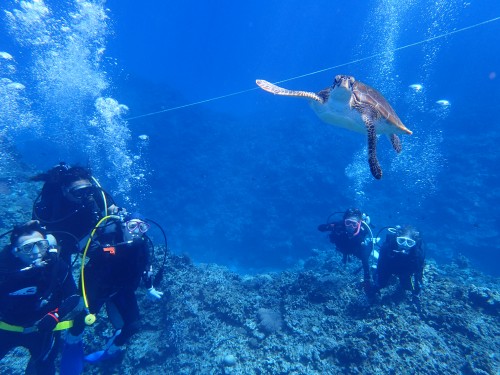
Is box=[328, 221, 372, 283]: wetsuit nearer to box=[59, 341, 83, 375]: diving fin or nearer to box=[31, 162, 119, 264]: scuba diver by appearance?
box=[31, 162, 119, 264]: scuba diver

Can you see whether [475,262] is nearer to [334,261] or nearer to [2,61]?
[334,261]

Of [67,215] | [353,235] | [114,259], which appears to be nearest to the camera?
[114,259]

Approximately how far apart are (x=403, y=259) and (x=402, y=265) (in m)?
0.16

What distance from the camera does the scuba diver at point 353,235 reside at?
721cm

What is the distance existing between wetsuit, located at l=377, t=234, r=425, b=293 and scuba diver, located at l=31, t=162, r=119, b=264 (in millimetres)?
6172

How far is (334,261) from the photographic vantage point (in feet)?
38.4

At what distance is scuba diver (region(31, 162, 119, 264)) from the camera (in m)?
4.66

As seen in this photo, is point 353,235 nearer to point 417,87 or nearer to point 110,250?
point 110,250

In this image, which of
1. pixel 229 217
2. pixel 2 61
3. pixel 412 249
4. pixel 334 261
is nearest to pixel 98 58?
pixel 2 61

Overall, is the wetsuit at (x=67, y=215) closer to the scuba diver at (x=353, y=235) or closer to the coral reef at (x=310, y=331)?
the coral reef at (x=310, y=331)

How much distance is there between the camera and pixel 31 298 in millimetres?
3654

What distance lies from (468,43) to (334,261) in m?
62.5

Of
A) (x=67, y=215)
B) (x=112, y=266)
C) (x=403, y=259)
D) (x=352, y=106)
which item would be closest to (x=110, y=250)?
(x=112, y=266)

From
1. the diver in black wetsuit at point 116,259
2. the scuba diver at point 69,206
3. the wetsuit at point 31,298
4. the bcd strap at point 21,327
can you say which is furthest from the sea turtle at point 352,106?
the bcd strap at point 21,327
